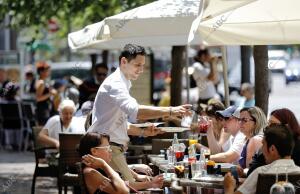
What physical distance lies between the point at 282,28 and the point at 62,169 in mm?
3640

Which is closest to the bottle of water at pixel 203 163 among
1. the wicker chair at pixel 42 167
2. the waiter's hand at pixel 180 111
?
the waiter's hand at pixel 180 111

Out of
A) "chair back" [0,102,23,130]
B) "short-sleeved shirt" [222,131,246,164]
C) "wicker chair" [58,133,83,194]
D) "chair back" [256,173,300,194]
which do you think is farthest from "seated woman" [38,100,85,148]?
"chair back" [0,102,23,130]

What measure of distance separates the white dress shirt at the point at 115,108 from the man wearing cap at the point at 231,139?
114cm

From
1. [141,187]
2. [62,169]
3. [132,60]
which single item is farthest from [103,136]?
[62,169]

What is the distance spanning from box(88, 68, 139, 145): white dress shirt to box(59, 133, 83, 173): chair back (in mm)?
2542

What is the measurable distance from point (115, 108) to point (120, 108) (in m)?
0.09

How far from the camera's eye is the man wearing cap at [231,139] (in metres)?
9.93

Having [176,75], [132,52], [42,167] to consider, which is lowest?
[42,167]

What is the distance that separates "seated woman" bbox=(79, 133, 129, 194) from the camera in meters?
7.72

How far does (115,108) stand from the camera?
9.02 m

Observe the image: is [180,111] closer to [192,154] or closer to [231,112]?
[192,154]

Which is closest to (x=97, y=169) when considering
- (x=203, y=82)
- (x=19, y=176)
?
(x=19, y=176)

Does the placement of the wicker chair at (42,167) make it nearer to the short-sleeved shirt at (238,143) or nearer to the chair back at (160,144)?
the chair back at (160,144)

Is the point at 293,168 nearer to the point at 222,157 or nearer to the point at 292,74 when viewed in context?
the point at 222,157
